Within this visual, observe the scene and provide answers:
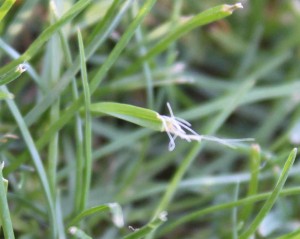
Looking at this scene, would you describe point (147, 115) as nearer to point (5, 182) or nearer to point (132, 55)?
point (5, 182)

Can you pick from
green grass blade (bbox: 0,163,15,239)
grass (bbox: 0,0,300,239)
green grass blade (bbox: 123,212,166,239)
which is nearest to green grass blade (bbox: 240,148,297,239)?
grass (bbox: 0,0,300,239)

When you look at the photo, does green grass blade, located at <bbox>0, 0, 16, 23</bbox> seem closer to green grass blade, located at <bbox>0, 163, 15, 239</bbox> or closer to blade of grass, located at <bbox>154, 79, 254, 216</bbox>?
green grass blade, located at <bbox>0, 163, 15, 239</bbox>

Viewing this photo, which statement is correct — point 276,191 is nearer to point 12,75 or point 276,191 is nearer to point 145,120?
point 145,120

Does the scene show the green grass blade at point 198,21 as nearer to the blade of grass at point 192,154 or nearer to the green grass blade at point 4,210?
the blade of grass at point 192,154

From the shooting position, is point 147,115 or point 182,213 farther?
point 182,213

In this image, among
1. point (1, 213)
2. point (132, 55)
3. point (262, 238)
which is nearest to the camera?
point (1, 213)

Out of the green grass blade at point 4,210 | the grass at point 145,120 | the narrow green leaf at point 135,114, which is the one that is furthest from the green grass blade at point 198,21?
the green grass blade at point 4,210

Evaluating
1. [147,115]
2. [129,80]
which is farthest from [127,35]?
[129,80]
